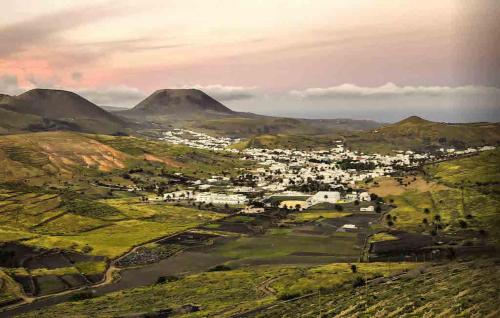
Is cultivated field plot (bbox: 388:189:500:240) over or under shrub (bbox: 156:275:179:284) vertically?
over

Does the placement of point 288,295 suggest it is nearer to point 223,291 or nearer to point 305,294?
point 305,294

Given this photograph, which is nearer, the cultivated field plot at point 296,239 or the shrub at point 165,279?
the shrub at point 165,279

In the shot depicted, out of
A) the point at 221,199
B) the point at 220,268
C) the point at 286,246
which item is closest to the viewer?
the point at 220,268

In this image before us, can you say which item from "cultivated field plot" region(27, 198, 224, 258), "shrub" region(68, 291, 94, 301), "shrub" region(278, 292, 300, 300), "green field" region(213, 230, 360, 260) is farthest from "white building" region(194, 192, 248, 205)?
"shrub" region(278, 292, 300, 300)

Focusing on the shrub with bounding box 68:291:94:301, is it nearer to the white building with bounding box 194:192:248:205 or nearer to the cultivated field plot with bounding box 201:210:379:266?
the cultivated field plot with bounding box 201:210:379:266

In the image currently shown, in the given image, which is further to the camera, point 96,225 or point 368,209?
point 368,209

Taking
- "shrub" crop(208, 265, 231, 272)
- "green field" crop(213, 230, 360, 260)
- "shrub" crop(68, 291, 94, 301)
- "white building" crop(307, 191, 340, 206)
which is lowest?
"shrub" crop(68, 291, 94, 301)

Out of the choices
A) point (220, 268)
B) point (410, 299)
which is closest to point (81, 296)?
Answer: point (220, 268)

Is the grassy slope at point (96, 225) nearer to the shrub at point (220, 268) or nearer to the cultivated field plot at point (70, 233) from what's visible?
the cultivated field plot at point (70, 233)

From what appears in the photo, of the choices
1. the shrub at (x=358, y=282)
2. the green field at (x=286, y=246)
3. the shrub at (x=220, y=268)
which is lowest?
the shrub at (x=220, y=268)

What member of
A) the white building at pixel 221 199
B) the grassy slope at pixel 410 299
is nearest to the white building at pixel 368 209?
the white building at pixel 221 199

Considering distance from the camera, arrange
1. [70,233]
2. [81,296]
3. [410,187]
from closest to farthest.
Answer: [81,296] < [70,233] < [410,187]
